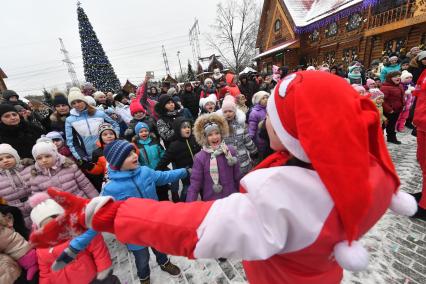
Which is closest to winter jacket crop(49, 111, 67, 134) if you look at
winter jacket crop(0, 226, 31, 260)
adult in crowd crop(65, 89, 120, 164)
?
adult in crowd crop(65, 89, 120, 164)

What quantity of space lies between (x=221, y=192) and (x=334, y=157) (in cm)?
211

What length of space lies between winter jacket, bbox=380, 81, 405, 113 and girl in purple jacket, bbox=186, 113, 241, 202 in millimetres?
4827

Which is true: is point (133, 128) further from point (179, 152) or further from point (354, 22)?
point (354, 22)

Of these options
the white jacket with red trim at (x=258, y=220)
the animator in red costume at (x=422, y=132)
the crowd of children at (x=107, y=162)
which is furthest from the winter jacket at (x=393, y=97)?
the white jacket with red trim at (x=258, y=220)

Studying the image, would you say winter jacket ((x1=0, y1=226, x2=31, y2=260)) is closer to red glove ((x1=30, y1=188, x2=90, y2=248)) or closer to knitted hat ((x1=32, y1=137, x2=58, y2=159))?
knitted hat ((x1=32, y1=137, x2=58, y2=159))

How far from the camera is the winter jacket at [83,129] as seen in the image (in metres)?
3.63

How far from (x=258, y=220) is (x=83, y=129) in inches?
149

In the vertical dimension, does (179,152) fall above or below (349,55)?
below

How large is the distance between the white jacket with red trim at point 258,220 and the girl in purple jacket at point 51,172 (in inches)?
91.6

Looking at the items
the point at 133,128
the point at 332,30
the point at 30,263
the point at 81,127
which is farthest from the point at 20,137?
the point at 332,30

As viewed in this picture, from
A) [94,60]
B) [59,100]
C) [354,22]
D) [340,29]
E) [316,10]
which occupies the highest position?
[316,10]

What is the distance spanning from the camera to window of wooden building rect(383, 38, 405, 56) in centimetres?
1118

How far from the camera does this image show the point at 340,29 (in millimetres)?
14531

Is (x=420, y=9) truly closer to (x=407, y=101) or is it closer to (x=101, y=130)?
(x=407, y=101)
